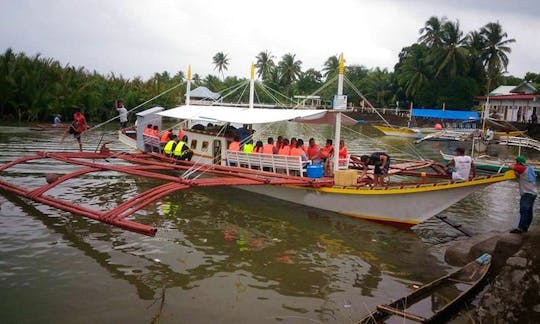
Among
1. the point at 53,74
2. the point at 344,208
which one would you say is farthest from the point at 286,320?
the point at 53,74

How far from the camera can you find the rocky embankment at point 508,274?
6934 millimetres

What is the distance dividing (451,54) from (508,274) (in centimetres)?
5752


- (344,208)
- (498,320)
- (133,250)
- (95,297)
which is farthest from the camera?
(344,208)

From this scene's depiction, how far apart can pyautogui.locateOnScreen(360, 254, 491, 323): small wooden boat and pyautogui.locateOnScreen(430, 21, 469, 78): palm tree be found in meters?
56.8

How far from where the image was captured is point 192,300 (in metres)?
7.49

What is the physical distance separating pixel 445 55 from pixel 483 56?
23.2 ft

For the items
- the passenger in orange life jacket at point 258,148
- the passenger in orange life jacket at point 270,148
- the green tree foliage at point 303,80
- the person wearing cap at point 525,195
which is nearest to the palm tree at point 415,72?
the green tree foliage at point 303,80

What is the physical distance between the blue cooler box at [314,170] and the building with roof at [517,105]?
36378 mm

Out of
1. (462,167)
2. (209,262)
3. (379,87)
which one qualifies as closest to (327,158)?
(462,167)

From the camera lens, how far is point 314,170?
509 inches

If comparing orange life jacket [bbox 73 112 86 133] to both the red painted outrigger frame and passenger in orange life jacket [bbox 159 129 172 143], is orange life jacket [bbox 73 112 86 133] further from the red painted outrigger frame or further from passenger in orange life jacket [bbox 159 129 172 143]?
passenger in orange life jacket [bbox 159 129 172 143]

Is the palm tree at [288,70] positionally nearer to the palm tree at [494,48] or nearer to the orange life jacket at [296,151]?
the palm tree at [494,48]

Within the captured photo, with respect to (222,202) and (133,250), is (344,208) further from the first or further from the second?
(133,250)

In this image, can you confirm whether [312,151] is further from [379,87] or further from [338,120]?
[379,87]
